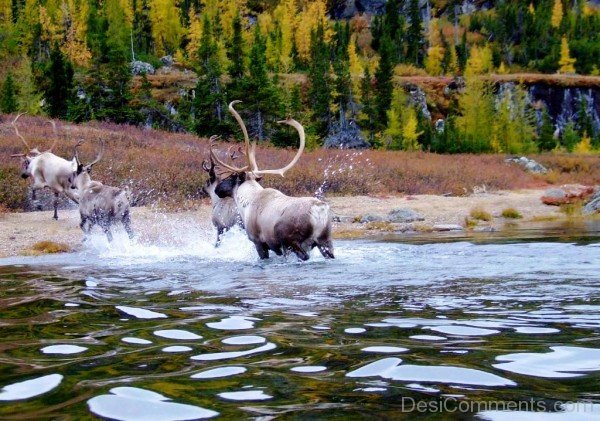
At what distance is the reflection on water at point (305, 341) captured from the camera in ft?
10.7

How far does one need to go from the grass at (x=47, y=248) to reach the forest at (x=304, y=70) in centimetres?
3128

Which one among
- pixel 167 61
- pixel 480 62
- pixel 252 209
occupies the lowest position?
pixel 252 209

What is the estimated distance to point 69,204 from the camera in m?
23.1

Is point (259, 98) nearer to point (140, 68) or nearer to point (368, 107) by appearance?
point (368, 107)

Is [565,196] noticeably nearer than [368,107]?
Yes

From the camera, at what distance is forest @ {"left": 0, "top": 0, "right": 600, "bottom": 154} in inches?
1924

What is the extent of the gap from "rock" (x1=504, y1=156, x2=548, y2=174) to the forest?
23.4ft

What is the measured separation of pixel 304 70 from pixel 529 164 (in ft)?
146

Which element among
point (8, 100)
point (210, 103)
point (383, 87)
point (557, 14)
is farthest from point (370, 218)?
point (557, 14)

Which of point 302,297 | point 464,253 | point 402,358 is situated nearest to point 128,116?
point 464,253

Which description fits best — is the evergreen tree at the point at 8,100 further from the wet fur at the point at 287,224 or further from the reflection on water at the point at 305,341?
the reflection on water at the point at 305,341

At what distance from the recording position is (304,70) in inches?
3297

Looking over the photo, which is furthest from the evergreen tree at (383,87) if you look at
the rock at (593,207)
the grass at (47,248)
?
the grass at (47,248)

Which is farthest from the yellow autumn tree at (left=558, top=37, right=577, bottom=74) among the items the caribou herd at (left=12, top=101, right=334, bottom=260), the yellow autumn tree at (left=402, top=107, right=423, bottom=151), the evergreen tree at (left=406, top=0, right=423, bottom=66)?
the caribou herd at (left=12, top=101, right=334, bottom=260)
